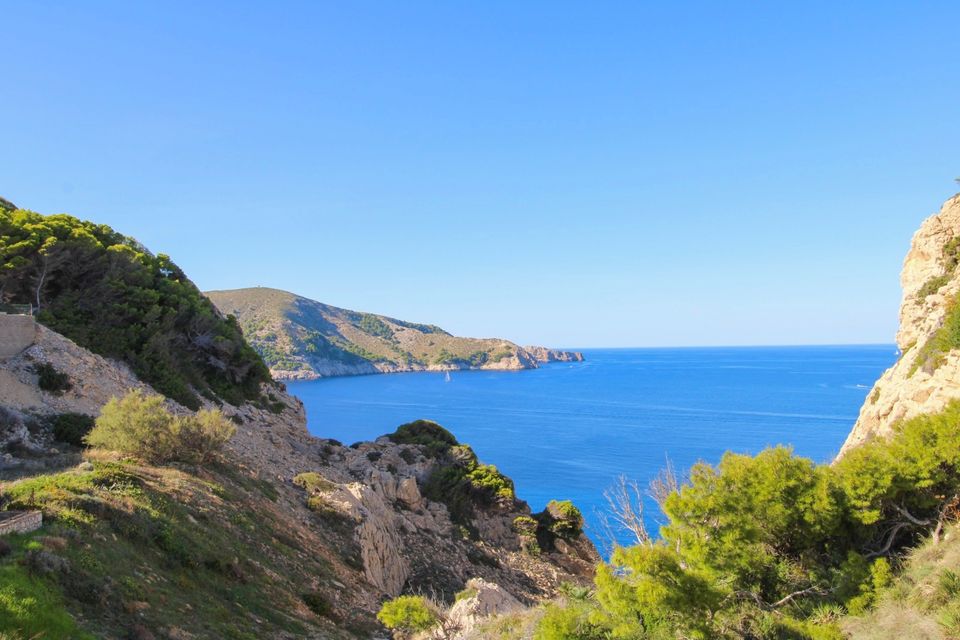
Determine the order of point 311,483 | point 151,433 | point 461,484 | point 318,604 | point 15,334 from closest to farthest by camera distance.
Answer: point 318,604, point 151,433, point 15,334, point 311,483, point 461,484

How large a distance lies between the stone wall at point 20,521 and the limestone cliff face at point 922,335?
30294 mm

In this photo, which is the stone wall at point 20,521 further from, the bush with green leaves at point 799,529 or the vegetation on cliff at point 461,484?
the vegetation on cliff at point 461,484

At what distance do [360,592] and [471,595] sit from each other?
3.91 metres

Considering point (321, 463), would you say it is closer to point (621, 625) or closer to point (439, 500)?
point (439, 500)

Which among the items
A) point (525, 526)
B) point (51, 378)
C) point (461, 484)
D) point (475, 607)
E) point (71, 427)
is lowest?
point (525, 526)

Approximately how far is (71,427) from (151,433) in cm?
399

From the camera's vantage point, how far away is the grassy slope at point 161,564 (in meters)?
10.5

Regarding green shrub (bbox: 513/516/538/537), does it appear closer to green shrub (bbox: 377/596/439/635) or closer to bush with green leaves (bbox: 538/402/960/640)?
bush with green leaves (bbox: 538/402/960/640)

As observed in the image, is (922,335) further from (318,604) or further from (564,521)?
(318,604)

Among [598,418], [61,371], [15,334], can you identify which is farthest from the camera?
[598,418]

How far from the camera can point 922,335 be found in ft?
104

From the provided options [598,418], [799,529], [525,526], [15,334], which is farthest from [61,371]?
[598,418]

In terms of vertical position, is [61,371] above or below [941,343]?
below

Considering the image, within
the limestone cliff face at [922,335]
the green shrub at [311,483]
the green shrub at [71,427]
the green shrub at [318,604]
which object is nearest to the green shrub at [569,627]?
the green shrub at [318,604]
